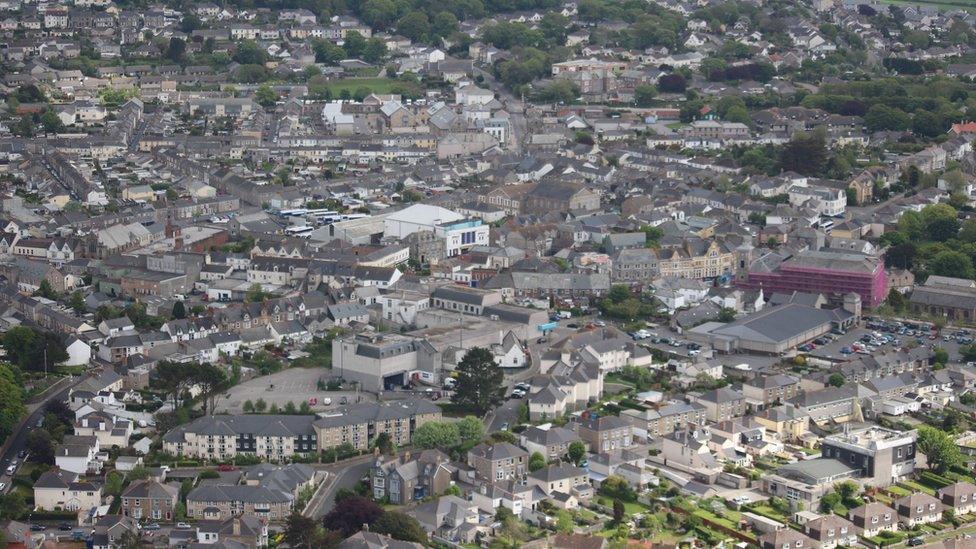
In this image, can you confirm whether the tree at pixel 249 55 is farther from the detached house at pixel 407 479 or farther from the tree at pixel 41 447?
the detached house at pixel 407 479

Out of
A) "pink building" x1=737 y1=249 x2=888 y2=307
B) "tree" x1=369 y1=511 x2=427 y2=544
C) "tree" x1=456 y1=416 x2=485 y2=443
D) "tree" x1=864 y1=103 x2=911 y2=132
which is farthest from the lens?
"tree" x1=864 y1=103 x2=911 y2=132

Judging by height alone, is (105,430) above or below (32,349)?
below

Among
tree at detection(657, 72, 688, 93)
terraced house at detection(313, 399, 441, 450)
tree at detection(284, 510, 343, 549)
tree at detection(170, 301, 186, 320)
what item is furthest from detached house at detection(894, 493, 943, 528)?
tree at detection(657, 72, 688, 93)

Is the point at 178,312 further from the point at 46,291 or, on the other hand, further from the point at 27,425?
the point at 27,425

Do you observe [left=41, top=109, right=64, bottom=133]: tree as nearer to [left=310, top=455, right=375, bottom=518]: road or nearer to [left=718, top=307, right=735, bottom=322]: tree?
[left=718, top=307, right=735, bottom=322]: tree

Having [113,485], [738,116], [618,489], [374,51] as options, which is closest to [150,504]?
[113,485]

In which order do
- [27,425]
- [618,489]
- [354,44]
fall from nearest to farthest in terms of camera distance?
[618,489]
[27,425]
[354,44]
